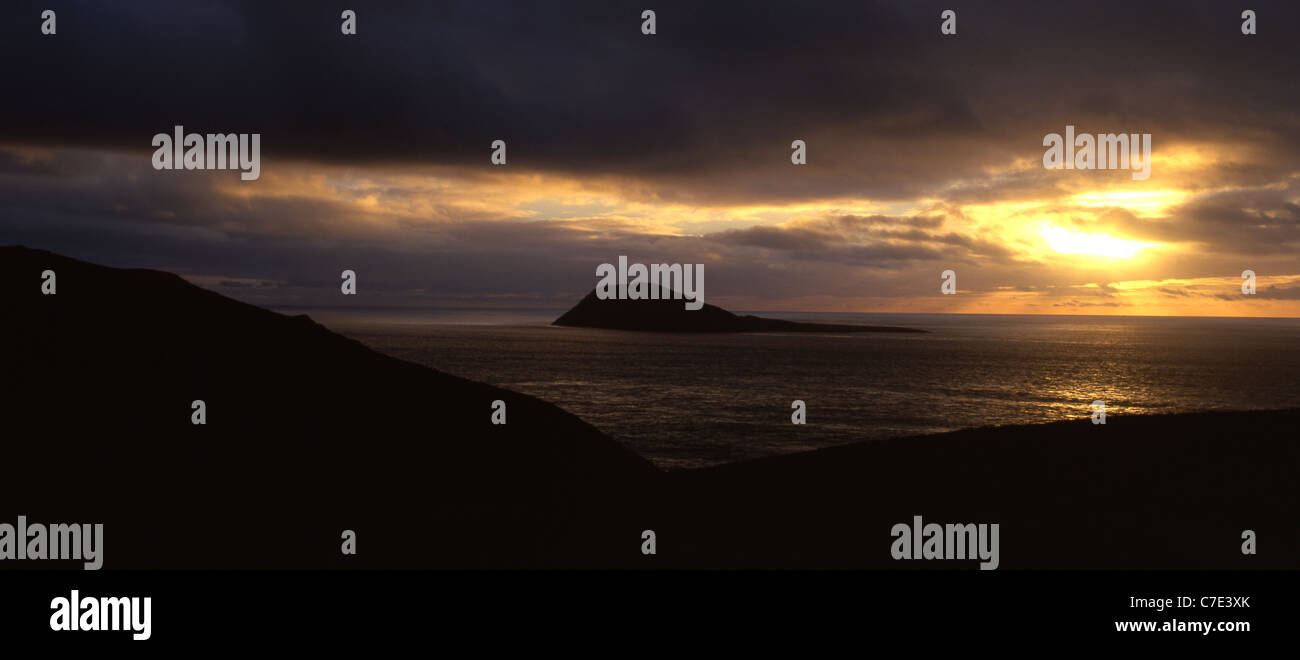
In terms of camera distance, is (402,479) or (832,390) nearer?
(402,479)

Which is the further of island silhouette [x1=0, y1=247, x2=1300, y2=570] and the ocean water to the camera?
the ocean water

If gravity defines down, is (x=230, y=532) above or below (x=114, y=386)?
below

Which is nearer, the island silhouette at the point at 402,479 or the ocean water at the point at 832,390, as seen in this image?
the island silhouette at the point at 402,479

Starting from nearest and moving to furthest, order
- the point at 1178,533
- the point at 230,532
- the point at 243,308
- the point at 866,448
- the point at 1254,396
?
the point at 230,532 → the point at 1178,533 → the point at 243,308 → the point at 866,448 → the point at 1254,396

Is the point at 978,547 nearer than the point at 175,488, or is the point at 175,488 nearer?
the point at 175,488

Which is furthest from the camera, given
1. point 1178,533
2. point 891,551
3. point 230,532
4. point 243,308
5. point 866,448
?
point 866,448

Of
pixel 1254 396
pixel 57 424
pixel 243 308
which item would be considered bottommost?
pixel 1254 396
